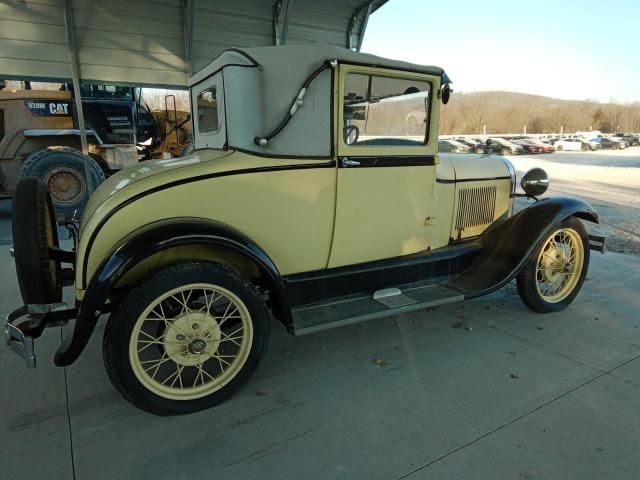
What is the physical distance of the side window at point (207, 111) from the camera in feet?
9.62

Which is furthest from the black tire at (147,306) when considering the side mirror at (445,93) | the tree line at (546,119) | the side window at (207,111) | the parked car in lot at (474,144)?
the tree line at (546,119)

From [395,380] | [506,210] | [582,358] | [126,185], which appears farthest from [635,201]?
[126,185]

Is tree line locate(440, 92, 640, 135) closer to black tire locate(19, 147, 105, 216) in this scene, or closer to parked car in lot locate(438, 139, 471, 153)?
parked car in lot locate(438, 139, 471, 153)

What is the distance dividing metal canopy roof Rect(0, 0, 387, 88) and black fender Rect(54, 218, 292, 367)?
12.1 feet

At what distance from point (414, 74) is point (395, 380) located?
6.92 ft

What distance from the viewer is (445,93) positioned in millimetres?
3164

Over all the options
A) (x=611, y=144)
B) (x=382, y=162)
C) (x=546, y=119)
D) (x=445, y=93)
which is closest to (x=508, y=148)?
(x=611, y=144)

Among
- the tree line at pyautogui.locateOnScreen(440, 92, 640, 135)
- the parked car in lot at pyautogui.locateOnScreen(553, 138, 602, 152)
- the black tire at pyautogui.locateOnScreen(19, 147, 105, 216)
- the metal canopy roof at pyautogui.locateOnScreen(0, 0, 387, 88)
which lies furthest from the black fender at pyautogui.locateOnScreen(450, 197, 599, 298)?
the tree line at pyautogui.locateOnScreen(440, 92, 640, 135)

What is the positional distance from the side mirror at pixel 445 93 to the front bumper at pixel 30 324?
9.44 feet

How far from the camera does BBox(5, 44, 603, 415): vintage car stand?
227 cm

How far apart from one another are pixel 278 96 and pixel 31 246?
168 cm

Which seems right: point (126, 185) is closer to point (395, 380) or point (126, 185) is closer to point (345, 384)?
point (345, 384)

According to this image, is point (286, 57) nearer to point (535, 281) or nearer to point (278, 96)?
point (278, 96)

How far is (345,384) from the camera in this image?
264cm
